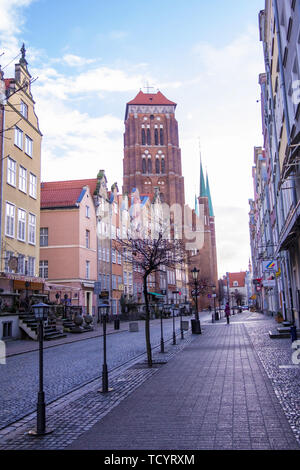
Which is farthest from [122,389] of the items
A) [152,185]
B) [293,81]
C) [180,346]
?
[152,185]

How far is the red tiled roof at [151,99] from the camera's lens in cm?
8925

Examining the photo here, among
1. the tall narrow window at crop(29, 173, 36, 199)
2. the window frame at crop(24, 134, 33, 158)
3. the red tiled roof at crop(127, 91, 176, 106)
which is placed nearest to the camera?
the window frame at crop(24, 134, 33, 158)

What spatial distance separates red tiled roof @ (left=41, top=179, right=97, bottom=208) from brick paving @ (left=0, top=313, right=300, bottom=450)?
31.5 m

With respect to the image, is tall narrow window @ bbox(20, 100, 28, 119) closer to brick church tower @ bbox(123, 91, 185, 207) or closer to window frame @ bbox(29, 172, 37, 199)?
window frame @ bbox(29, 172, 37, 199)

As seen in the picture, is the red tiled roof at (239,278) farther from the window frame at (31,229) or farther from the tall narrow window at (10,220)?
the tall narrow window at (10,220)

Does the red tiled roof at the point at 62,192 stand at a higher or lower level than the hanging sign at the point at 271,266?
higher

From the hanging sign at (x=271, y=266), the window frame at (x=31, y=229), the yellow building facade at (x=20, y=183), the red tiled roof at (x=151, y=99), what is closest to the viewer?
the yellow building facade at (x=20, y=183)

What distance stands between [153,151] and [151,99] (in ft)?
41.9

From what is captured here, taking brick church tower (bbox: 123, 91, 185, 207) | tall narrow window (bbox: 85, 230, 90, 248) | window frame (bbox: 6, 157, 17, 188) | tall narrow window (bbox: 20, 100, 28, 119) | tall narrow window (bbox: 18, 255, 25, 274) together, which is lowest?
tall narrow window (bbox: 18, 255, 25, 274)

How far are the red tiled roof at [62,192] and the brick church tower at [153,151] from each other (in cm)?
3620

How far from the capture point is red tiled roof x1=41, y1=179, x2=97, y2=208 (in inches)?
1635

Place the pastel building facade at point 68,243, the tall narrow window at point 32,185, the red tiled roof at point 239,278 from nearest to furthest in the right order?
the tall narrow window at point 32,185
the pastel building facade at point 68,243
the red tiled roof at point 239,278

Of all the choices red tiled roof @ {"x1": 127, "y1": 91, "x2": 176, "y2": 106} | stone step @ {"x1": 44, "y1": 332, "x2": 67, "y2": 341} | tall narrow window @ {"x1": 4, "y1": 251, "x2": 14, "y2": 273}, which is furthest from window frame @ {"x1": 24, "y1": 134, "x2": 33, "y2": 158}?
red tiled roof @ {"x1": 127, "y1": 91, "x2": 176, "y2": 106}

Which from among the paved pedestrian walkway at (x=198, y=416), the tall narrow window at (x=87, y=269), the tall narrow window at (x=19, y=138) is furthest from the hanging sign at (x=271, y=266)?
the paved pedestrian walkway at (x=198, y=416)
